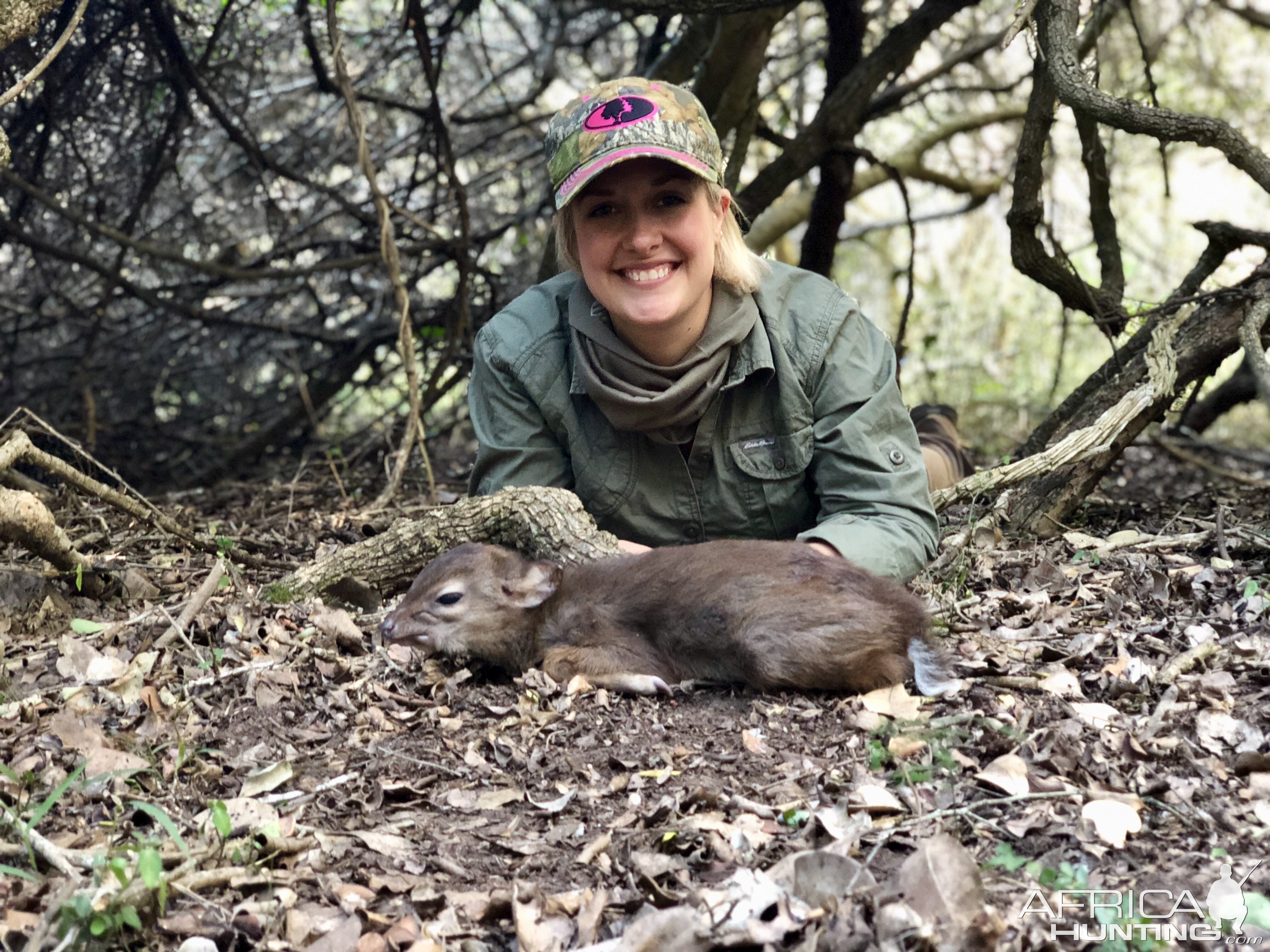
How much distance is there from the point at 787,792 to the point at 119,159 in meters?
6.41

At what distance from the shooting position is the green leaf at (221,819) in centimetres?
273

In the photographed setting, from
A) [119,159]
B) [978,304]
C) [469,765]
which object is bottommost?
[469,765]

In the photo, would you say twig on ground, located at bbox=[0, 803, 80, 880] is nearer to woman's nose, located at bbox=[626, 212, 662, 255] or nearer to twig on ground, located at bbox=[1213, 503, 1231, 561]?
woman's nose, located at bbox=[626, 212, 662, 255]

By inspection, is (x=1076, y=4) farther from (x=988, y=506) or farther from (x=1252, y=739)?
(x=1252, y=739)

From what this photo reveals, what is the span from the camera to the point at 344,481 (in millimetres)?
7449

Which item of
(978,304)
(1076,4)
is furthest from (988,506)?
(978,304)

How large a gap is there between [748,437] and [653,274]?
3.00ft

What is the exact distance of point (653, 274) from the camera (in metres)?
4.73

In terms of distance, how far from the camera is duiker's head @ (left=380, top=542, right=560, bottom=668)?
14.4 feet

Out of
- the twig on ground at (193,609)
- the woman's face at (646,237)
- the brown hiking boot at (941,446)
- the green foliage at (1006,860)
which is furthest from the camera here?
the brown hiking boot at (941,446)

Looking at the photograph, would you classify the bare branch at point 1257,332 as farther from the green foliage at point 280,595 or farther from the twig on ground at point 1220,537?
the green foliage at point 280,595

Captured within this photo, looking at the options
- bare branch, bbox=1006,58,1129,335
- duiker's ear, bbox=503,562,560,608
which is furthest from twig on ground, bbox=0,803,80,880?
bare branch, bbox=1006,58,1129,335

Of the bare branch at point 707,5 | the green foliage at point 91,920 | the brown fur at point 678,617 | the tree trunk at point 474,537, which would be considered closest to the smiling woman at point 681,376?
the tree trunk at point 474,537

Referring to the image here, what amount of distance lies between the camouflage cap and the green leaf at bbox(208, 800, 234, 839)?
2697mm
